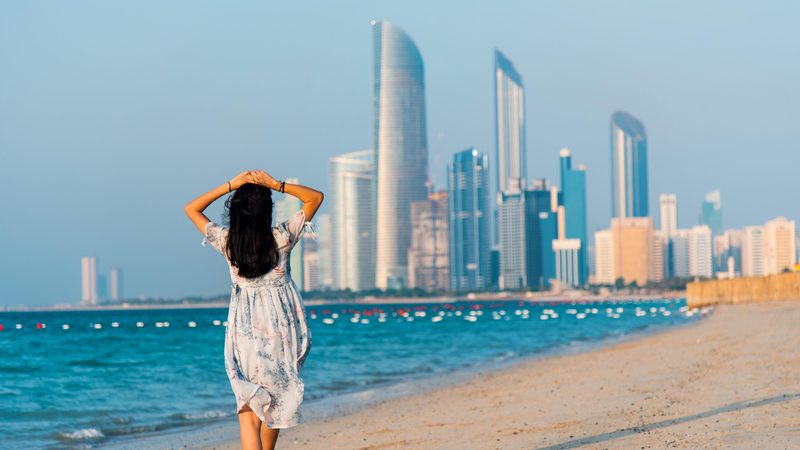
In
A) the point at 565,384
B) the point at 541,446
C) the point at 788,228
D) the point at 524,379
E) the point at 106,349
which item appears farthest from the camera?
the point at 788,228

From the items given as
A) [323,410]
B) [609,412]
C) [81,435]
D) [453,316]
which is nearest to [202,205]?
[609,412]

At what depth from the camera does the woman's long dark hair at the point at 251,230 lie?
18.5ft

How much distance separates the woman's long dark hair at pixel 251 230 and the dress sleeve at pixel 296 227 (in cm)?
11

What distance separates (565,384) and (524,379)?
258 cm

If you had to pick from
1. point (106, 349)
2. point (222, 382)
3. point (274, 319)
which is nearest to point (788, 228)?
point (106, 349)

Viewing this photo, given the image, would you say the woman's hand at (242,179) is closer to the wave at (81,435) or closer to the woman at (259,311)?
the woman at (259,311)

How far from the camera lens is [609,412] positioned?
9.95 meters

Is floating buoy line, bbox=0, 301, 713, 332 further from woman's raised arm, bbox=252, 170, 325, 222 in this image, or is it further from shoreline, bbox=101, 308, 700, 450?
woman's raised arm, bbox=252, 170, 325, 222

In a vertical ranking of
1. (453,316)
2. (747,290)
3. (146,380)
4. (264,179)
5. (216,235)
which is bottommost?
(453,316)

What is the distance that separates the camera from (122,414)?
49.8ft

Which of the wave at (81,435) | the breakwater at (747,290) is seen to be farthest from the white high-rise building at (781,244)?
the wave at (81,435)

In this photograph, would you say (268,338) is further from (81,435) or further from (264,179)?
(81,435)

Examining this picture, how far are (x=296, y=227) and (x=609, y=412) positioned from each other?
5.11 m

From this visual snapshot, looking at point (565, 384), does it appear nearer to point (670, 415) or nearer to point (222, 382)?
point (670, 415)
